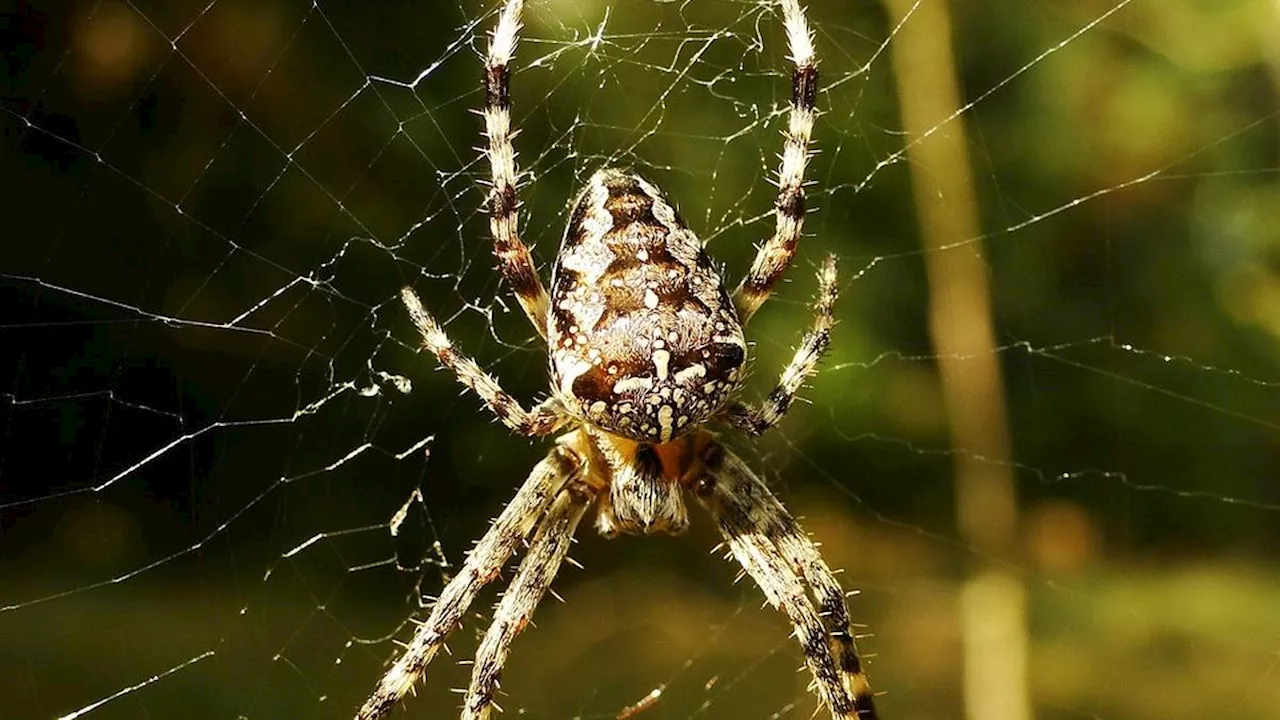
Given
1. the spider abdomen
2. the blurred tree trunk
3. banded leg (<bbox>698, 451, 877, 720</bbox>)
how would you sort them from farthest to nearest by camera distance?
the blurred tree trunk < banded leg (<bbox>698, 451, 877, 720</bbox>) < the spider abdomen

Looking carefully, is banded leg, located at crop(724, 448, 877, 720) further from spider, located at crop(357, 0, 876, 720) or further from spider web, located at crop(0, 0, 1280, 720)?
spider web, located at crop(0, 0, 1280, 720)

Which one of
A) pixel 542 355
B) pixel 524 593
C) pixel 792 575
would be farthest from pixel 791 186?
pixel 542 355

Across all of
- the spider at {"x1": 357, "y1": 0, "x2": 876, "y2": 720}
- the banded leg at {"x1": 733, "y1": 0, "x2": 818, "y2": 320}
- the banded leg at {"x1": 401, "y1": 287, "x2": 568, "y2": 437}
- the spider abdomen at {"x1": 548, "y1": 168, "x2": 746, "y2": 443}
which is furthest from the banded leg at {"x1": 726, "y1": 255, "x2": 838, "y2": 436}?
the banded leg at {"x1": 401, "y1": 287, "x2": 568, "y2": 437}

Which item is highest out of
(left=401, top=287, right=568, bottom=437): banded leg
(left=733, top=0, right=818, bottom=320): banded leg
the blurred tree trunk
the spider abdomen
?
the blurred tree trunk

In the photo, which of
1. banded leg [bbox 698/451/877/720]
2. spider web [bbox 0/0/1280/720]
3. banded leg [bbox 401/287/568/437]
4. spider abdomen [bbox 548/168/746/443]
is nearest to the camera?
spider abdomen [bbox 548/168/746/443]

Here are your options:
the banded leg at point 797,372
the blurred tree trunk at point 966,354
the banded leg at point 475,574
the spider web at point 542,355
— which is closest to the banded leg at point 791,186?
the banded leg at point 797,372

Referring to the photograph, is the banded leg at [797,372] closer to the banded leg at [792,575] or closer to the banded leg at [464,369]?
the banded leg at [792,575]

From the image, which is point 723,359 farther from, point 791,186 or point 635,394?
point 791,186

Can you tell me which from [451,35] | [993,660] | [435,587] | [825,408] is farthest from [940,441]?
[451,35]
